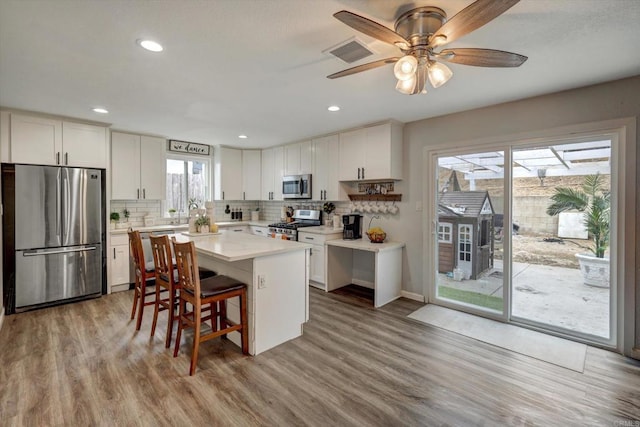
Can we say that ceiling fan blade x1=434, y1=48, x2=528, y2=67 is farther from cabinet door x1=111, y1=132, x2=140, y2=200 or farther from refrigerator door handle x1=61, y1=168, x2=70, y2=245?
cabinet door x1=111, y1=132, x2=140, y2=200

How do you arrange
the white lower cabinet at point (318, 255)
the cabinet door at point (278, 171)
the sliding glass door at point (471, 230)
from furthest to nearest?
the cabinet door at point (278, 171) < the white lower cabinet at point (318, 255) < the sliding glass door at point (471, 230)

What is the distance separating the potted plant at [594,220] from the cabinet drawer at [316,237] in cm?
282

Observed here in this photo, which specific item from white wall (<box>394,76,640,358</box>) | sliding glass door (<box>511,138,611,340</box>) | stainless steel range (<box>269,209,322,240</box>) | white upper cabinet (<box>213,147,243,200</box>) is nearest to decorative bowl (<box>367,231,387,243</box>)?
white wall (<box>394,76,640,358</box>)

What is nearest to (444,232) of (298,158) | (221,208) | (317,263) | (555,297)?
(555,297)

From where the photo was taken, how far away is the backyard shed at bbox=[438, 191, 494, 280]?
3.57 metres

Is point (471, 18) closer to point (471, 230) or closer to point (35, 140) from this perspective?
point (471, 230)

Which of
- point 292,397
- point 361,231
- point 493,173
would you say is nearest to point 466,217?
point 493,173

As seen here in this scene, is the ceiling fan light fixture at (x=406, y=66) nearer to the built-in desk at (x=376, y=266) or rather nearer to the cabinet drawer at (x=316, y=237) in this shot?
the built-in desk at (x=376, y=266)

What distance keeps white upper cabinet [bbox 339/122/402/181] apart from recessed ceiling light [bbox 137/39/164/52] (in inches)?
109

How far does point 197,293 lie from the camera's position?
2.38 metres

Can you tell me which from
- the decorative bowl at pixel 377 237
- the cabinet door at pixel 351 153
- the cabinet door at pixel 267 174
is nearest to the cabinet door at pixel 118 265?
the cabinet door at pixel 267 174

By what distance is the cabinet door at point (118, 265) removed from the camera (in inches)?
170

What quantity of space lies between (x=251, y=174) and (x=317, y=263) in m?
2.71

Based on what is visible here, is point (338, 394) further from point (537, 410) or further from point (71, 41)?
point (71, 41)
